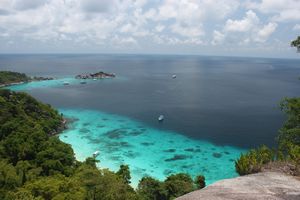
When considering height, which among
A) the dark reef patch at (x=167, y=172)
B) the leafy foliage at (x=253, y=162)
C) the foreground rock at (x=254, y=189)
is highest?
the foreground rock at (x=254, y=189)

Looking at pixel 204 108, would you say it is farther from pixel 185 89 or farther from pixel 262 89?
pixel 262 89

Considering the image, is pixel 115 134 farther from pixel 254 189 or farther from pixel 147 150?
pixel 254 189

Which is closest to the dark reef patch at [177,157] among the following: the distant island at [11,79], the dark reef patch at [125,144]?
the dark reef patch at [125,144]

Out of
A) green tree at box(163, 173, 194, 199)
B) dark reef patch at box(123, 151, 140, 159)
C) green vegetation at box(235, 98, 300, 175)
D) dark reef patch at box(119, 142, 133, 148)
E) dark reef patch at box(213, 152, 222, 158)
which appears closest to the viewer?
green vegetation at box(235, 98, 300, 175)

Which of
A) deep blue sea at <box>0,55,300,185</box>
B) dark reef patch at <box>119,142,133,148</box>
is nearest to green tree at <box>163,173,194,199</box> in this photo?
deep blue sea at <box>0,55,300,185</box>

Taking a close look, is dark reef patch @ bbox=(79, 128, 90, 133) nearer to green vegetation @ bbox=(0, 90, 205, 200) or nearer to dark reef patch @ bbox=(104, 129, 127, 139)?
dark reef patch @ bbox=(104, 129, 127, 139)

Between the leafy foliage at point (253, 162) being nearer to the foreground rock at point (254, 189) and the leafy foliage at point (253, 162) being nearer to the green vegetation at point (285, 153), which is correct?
the green vegetation at point (285, 153)

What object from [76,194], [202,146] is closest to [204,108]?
[202,146]
